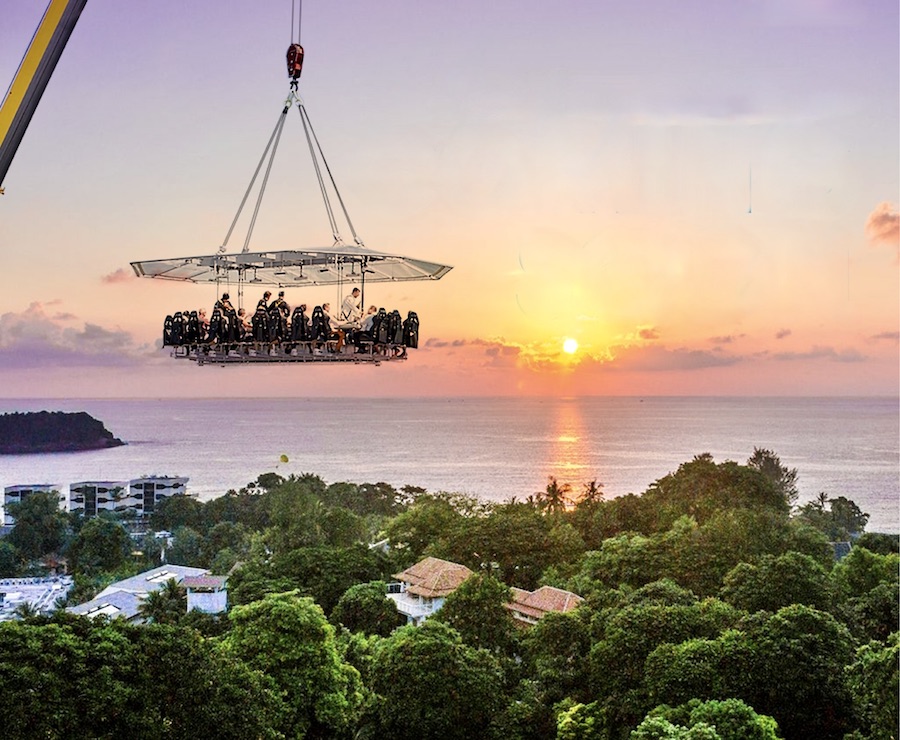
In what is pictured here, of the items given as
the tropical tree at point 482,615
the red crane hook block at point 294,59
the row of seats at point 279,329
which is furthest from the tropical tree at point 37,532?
the red crane hook block at point 294,59

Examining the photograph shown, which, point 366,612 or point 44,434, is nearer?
point 366,612

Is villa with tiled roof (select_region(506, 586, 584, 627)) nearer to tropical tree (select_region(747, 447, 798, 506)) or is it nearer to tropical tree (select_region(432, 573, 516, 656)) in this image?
tropical tree (select_region(432, 573, 516, 656))

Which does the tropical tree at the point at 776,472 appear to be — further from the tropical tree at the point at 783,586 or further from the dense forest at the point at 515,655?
the tropical tree at the point at 783,586

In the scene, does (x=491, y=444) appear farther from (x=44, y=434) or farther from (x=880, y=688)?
(x=880, y=688)

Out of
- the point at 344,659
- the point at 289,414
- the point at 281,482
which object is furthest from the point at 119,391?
the point at 289,414

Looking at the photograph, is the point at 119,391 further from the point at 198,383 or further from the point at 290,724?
the point at 290,724

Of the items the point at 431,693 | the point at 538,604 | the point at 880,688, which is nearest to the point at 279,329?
the point at 431,693

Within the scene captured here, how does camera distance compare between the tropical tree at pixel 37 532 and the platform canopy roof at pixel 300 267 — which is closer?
the platform canopy roof at pixel 300 267
